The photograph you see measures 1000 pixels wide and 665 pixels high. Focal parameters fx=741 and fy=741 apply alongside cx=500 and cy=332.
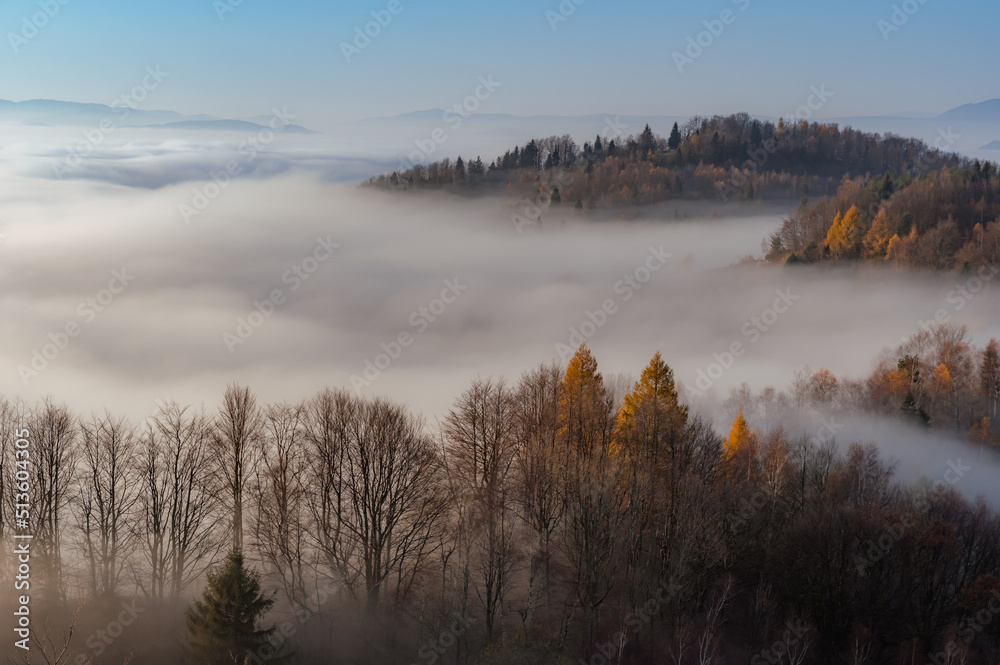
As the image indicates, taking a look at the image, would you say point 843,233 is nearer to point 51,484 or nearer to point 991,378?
point 991,378

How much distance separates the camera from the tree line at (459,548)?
27938mm

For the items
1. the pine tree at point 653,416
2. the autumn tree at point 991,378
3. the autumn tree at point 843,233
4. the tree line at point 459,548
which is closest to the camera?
the tree line at point 459,548

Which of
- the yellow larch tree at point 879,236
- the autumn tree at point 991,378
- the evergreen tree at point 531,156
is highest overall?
the evergreen tree at point 531,156

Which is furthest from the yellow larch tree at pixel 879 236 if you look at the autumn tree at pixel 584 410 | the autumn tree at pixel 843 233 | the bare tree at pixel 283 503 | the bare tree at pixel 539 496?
the bare tree at pixel 283 503

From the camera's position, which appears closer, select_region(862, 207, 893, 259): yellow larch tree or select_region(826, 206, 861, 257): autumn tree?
select_region(862, 207, 893, 259): yellow larch tree

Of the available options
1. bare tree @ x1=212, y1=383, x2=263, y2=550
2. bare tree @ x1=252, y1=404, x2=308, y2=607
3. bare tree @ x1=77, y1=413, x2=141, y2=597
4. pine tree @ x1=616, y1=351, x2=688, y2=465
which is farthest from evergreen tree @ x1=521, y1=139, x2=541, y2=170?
bare tree @ x1=77, y1=413, x2=141, y2=597

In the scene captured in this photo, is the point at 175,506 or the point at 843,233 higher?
the point at 843,233

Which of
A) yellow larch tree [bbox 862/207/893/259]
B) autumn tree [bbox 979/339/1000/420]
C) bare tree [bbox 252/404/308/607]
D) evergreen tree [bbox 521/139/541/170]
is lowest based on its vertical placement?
autumn tree [bbox 979/339/1000/420]

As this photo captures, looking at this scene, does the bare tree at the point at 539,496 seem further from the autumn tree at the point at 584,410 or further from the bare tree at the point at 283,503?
the bare tree at the point at 283,503

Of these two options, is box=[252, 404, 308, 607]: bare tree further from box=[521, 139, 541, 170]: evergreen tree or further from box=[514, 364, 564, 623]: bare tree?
box=[521, 139, 541, 170]: evergreen tree

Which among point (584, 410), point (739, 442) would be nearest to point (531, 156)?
point (739, 442)

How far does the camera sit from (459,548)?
29094 mm

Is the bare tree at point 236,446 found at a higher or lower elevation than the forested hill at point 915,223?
lower

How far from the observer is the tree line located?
27.9 meters
